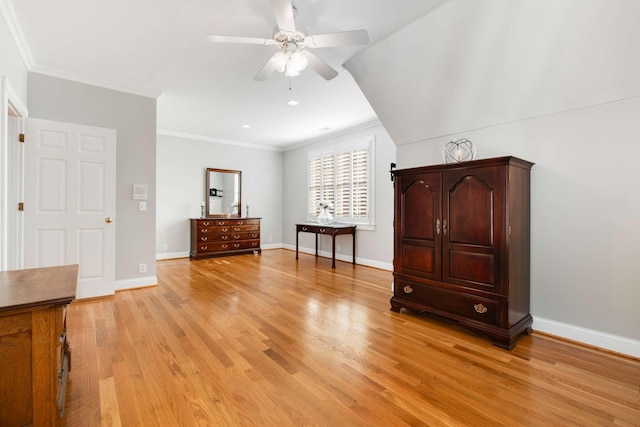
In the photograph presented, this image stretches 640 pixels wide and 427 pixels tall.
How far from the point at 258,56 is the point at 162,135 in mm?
3975

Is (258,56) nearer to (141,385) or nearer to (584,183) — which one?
(141,385)

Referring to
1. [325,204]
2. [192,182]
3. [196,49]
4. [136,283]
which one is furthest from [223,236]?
[196,49]

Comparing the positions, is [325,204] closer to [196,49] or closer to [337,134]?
[337,134]

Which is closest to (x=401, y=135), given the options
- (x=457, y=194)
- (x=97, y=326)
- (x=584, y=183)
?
(x=457, y=194)

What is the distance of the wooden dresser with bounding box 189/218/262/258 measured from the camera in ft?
20.0

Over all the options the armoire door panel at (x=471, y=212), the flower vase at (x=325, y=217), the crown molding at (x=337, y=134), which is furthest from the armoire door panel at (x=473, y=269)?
the flower vase at (x=325, y=217)

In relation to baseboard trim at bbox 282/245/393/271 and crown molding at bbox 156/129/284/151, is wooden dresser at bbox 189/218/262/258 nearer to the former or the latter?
baseboard trim at bbox 282/245/393/271

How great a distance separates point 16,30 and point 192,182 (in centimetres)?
395

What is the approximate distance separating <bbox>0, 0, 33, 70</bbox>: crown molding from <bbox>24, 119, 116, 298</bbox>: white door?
61 centimetres

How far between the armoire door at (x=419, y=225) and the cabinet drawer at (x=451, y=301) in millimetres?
138

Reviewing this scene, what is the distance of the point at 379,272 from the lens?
4957 mm

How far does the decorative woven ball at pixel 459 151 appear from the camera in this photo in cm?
297

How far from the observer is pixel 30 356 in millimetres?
1244

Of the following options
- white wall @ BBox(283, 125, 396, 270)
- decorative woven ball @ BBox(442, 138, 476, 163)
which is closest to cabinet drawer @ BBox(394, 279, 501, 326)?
decorative woven ball @ BBox(442, 138, 476, 163)
